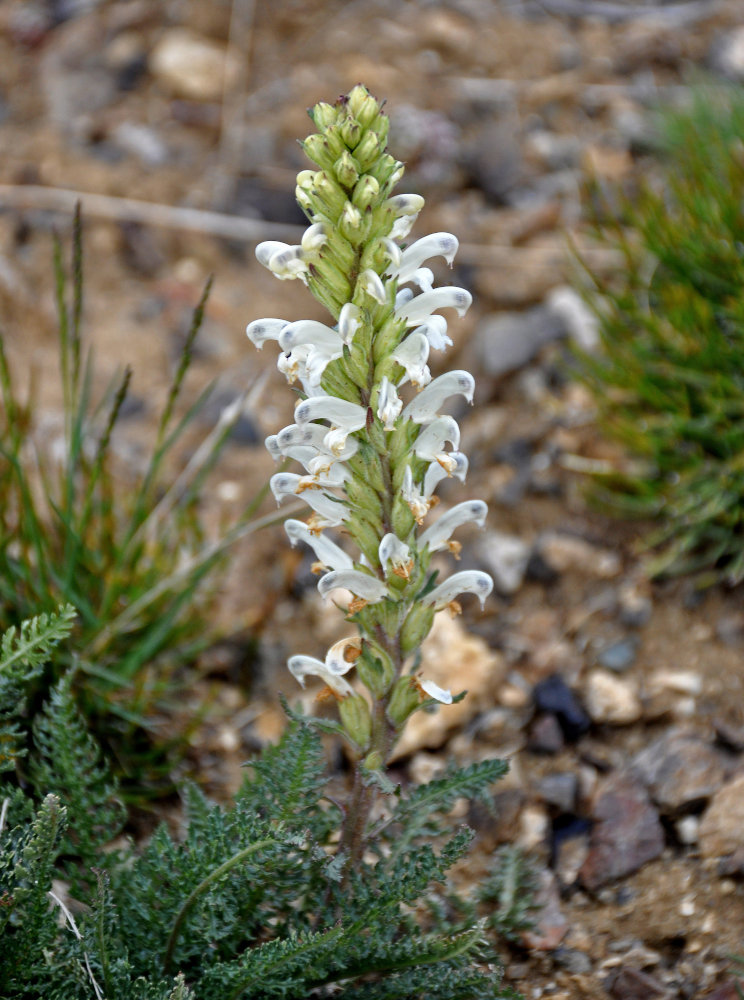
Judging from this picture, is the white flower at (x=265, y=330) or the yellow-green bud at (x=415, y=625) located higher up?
the white flower at (x=265, y=330)

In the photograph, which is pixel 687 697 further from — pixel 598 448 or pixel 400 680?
pixel 400 680

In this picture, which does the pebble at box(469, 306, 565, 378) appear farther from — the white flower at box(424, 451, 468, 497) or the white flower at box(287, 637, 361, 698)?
the white flower at box(287, 637, 361, 698)

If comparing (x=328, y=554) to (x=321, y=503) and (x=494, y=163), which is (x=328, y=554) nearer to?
(x=321, y=503)

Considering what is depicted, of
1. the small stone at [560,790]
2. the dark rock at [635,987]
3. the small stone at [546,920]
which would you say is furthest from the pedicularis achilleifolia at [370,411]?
the small stone at [560,790]

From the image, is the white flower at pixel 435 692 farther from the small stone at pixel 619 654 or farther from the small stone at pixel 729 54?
the small stone at pixel 729 54

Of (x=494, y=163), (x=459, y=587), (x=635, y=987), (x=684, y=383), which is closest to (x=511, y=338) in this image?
(x=684, y=383)

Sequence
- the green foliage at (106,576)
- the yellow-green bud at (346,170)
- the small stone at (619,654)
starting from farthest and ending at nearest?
the small stone at (619,654) → the green foliage at (106,576) → the yellow-green bud at (346,170)

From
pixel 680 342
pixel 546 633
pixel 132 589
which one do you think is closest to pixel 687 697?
pixel 546 633
